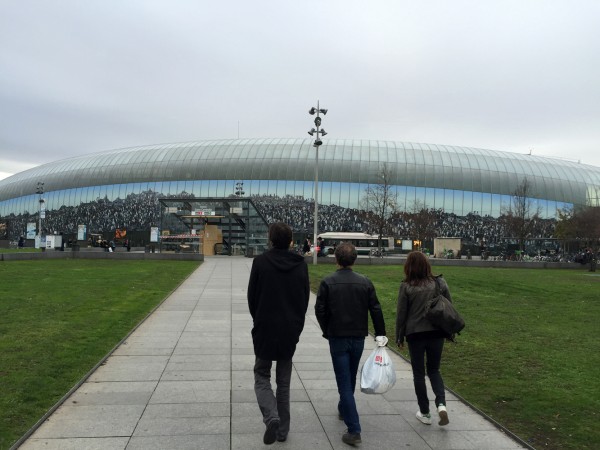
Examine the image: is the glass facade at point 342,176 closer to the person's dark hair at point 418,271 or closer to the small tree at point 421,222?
the small tree at point 421,222

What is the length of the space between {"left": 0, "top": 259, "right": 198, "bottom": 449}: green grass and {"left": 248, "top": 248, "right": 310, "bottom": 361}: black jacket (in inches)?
96.6

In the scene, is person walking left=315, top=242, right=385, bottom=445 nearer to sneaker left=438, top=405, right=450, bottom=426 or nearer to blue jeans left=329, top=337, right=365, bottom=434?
blue jeans left=329, top=337, right=365, bottom=434

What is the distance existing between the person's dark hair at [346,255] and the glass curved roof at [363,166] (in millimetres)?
76005

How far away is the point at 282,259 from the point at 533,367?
16.6 ft

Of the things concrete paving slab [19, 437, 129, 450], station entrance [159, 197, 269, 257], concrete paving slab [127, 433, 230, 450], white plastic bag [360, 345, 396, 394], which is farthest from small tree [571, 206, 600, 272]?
concrete paving slab [19, 437, 129, 450]

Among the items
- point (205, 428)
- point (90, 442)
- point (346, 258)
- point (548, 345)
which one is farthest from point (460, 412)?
point (548, 345)

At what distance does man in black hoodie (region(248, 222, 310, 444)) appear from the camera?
16.3ft

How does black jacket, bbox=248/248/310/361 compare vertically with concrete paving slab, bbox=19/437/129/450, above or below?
above

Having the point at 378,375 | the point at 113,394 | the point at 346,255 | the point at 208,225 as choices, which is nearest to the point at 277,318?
the point at 346,255

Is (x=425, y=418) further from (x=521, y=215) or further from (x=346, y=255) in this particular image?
(x=521, y=215)

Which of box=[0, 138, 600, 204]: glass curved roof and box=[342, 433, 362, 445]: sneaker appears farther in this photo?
box=[0, 138, 600, 204]: glass curved roof

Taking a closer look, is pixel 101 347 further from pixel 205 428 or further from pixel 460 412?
pixel 460 412

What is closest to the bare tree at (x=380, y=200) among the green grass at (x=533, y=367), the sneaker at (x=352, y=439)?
the green grass at (x=533, y=367)

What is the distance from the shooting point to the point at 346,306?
5.04 meters
